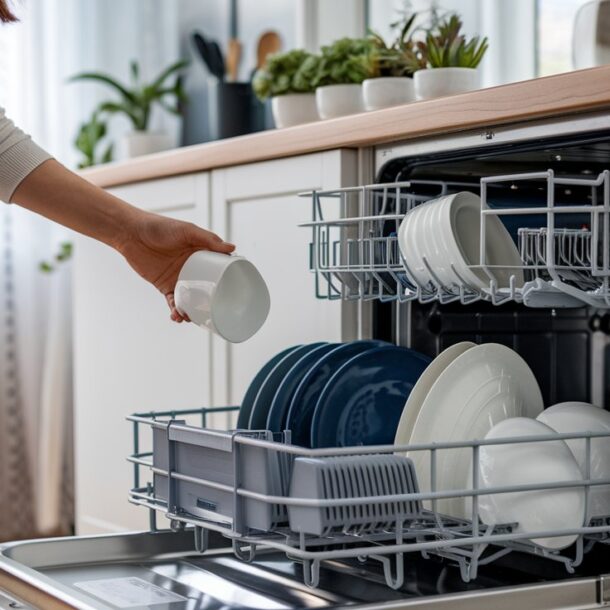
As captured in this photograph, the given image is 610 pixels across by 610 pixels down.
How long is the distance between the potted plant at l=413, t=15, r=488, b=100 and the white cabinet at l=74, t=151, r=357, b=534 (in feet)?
0.48

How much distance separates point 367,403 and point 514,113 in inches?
13.6

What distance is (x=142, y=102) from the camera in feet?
9.43

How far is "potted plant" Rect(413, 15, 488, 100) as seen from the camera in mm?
1494

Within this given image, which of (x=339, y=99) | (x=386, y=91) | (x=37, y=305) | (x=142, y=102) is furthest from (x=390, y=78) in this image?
(x=37, y=305)

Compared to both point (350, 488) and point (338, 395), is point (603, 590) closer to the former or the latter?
point (350, 488)

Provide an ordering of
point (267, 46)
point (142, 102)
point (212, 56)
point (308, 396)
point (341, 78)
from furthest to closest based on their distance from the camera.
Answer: point (142, 102) < point (267, 46) < point (212, 56) < point (341, 78) < point (308, 396)

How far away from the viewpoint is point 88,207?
1292 mm

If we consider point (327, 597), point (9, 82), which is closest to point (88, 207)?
point (327, 597)

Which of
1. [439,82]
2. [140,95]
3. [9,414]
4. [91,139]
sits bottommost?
[9,414]

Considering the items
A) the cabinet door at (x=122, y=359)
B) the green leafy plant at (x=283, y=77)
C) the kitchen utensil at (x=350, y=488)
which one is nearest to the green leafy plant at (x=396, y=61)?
the green leafy plant at (x=283, y=77)

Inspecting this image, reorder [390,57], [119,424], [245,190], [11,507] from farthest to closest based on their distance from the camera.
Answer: [11,507]
[119,424]
[245,190]
[390,57]

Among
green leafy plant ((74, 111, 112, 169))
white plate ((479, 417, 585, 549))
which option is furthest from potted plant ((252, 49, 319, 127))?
green leafy plant ((74, 111, 112, 169))

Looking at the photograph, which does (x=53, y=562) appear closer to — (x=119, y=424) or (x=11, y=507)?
(x=119, y=424)

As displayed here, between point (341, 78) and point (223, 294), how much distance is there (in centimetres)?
65
